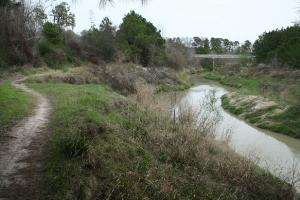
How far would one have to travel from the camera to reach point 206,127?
13953 mm

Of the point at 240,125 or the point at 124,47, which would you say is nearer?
the point at 240,125

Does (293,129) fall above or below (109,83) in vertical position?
below

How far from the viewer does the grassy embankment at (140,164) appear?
7.57 meters

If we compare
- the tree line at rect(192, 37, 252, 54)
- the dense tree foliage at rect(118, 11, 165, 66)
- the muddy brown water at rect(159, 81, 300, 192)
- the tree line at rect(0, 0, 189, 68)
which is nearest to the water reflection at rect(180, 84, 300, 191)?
the muddy brown water at rect(159, 81, 300, 192)

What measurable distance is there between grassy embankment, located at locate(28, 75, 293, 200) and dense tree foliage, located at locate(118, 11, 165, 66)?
126ft

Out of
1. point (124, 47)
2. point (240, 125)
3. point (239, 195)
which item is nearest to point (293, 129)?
point (240, 125)

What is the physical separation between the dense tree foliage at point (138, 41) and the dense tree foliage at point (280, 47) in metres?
15.9

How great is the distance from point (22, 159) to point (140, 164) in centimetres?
273

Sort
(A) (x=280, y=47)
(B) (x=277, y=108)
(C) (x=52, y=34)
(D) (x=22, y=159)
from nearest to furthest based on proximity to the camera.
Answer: (D) (x=22, y=159) < (B) (x=277, y=108) < (C) (x=52, y=34) < (A) (x=280, y=47)

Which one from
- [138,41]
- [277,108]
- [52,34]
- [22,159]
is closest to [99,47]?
[52,34]

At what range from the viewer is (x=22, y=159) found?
8086mm

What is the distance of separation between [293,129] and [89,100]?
1139cm

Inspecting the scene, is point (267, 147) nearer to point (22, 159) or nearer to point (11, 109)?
point (11, 109)

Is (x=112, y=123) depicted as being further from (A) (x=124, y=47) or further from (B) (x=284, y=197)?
(A) (x=124, y=47)
